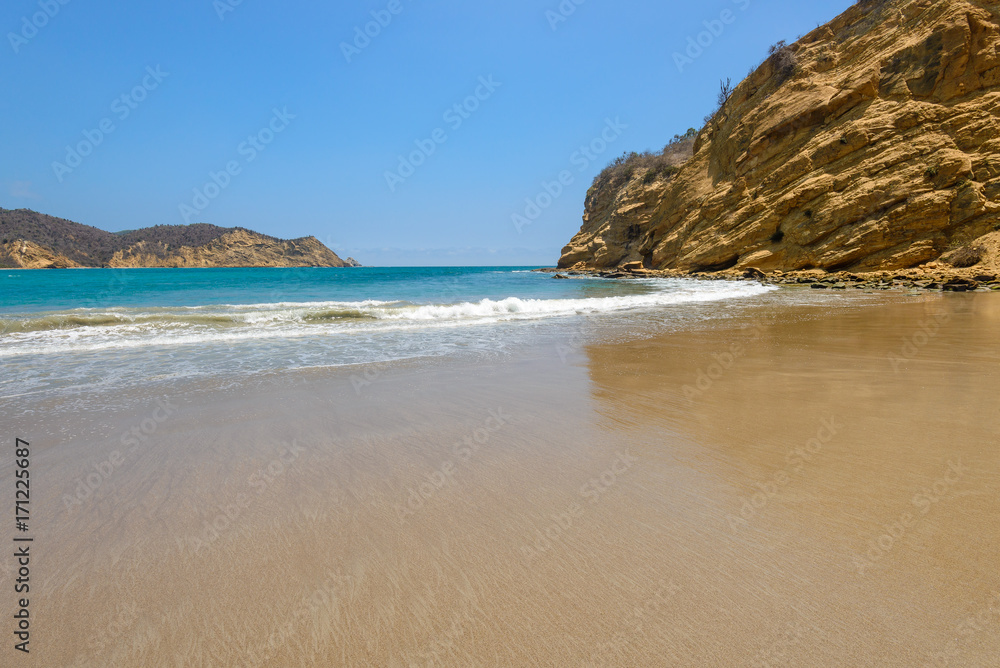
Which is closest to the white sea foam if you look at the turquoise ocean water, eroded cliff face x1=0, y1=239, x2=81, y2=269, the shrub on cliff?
the turquoise ocean water

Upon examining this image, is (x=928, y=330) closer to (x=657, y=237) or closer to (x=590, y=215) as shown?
(x=657, y=237)

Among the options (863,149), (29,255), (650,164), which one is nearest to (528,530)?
(863,149)

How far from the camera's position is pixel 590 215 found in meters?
52.8

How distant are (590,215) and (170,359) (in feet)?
165

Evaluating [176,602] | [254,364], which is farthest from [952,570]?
[254,364]

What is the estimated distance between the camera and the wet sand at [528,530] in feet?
5.04

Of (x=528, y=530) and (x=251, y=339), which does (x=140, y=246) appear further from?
(x=528, y=530)

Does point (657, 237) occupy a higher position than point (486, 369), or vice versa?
point (657, 237)

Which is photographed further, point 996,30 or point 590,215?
point 590,215

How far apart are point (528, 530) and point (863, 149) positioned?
28144 millimetres

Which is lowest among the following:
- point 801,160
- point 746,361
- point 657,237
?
point 746,361

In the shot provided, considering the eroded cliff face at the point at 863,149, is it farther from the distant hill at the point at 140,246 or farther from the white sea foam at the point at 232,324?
the distant hill at the point at 140,246

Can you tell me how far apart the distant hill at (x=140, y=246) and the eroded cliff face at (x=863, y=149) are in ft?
399

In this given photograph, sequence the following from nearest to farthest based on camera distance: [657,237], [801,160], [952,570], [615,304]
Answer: [952,570] < [615,304] < [801,160] < [657,237]
